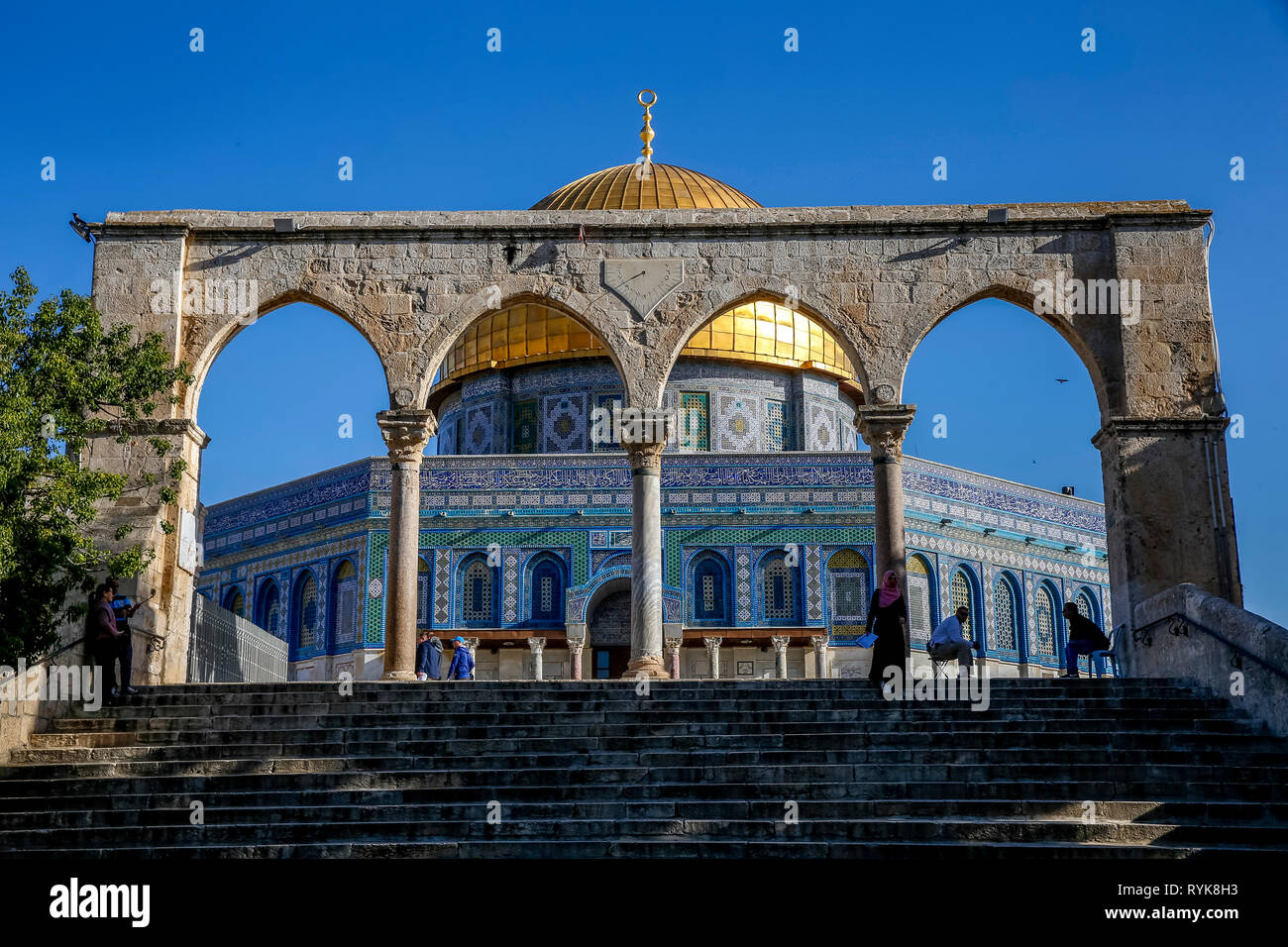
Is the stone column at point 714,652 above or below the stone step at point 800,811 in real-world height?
above

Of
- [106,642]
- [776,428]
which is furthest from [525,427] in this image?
[106,642]

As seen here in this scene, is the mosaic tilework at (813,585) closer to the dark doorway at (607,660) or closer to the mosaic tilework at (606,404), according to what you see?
the dark doorway at (607,660)

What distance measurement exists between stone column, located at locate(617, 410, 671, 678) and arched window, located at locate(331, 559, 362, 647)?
1441 centimetres

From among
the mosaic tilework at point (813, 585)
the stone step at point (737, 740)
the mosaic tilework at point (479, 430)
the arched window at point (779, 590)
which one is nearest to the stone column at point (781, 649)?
the arched window at point (779, 590)

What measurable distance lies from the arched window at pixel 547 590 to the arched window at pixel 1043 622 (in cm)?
994

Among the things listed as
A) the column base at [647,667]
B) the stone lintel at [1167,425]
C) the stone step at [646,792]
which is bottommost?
the stone step at [646,792]

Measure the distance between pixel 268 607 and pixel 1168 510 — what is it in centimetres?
2057

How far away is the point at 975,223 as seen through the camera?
52.0 feet

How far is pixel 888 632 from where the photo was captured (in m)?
11.9

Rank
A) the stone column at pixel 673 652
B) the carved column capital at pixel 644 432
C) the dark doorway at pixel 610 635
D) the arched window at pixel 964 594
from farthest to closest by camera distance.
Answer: the arched window at pixel 964 594, the dark doorway at pixel 610 635, the stone column at pixel 673 652, the carved column capital at pixel 644 432

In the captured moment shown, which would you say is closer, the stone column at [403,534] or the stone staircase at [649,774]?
the stone staircase at [649,774]

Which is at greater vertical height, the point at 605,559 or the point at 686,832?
the point at 605,559

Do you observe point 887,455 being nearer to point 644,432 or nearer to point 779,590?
point 644,432

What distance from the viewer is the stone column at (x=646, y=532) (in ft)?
48.5
